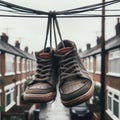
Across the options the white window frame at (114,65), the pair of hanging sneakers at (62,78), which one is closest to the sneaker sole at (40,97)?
the pair of hanging sneakers at (62,78)

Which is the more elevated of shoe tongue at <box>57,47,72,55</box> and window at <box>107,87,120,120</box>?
shoe tongue at <box>57,47,72,55</box>

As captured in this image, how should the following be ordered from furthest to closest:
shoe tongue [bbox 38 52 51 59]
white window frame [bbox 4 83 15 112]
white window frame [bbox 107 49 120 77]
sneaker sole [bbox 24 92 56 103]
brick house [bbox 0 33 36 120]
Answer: white window frame [bbox 4 83 15 112] → brick house [bbox 0 33 36 120] → white window frame [bbox 107 49 120 77] → shoe tongue [bbox 38 52 51 59] → sneaker sole [bbox 24 92 56 103]

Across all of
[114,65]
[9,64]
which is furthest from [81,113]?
[9,64]

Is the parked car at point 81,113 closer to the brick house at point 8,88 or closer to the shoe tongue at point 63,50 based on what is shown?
the brick house at point 8,88

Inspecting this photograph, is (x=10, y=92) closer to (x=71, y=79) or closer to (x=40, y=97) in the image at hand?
(x=40, y=97)

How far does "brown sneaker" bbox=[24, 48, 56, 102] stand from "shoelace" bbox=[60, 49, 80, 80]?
17 centimetres

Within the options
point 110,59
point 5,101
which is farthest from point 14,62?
point 110,59

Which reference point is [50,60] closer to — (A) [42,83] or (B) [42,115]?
(A) [42,83]

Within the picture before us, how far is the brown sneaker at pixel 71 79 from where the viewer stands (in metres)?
2.85

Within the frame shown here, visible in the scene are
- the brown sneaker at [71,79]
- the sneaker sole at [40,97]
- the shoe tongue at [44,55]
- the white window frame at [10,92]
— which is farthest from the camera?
the white window frame at [10,92]

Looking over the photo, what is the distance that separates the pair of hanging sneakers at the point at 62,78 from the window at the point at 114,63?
13.4m

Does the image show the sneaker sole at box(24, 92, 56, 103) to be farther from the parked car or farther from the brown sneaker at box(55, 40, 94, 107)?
the parked car

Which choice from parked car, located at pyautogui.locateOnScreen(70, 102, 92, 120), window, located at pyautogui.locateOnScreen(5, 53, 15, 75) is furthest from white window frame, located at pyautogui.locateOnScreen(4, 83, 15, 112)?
parked car, located at pyautogui.locateOnScreen(70, 102, 92, 120)

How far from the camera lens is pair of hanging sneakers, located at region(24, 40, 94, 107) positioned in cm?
288
